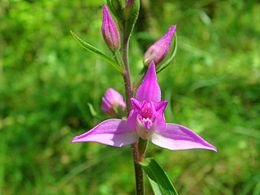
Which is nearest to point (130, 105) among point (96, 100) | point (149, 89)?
point (149, 89)

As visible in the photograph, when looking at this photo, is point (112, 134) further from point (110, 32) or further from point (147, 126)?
point (110, 32)

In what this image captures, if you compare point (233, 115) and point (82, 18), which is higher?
point (82, 18)

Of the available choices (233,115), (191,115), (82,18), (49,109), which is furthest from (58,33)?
(233,115)

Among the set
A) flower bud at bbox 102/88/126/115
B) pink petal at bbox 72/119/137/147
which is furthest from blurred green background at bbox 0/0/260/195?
pink petal at bbox 72/119/137/147

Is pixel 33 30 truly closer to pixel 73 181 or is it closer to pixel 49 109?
pixel 49 109

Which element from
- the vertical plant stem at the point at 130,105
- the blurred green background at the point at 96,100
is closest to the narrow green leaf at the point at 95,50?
the vertical plant stem at the point at 130,105

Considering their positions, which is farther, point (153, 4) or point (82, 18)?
point (153, 4)
